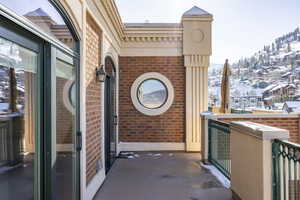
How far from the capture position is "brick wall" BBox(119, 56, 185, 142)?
A: 25.0 ft

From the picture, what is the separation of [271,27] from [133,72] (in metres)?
25.7

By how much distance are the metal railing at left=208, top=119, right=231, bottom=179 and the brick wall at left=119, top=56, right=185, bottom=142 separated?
1.64 m

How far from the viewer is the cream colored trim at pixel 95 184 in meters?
3.77

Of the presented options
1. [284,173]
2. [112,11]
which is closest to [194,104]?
[112,11]

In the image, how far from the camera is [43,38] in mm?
2301

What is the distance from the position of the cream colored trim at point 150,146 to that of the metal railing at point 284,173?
4.71 meters

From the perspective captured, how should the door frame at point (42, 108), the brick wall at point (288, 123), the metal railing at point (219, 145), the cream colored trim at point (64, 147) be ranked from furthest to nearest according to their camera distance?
the brick wall at point (288, 123) < the metal railing at point (219, 145) < the cream colored trim at point (64, 147) < the door frame at point (42, 108)

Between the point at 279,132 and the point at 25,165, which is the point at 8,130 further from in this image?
the point at 279,132

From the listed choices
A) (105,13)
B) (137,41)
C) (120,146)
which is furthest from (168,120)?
(105,13)

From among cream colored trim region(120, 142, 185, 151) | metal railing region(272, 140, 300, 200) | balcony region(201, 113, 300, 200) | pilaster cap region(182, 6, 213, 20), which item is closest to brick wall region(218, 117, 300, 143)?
cream colored trim region(120, 142, 185, 151)

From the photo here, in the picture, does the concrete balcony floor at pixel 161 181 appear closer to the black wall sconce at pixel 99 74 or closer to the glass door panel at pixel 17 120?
the black wall sconce at pixel 99 74

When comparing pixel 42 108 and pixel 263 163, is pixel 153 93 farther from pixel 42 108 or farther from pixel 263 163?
pixel 42 108

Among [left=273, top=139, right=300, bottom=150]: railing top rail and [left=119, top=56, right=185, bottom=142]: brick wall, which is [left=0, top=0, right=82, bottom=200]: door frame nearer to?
[left=273, top=139, right=300, bottom=150]: railing top rail

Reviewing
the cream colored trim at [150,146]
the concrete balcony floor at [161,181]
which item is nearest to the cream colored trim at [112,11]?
the concrete balcony floor at [161,181]
